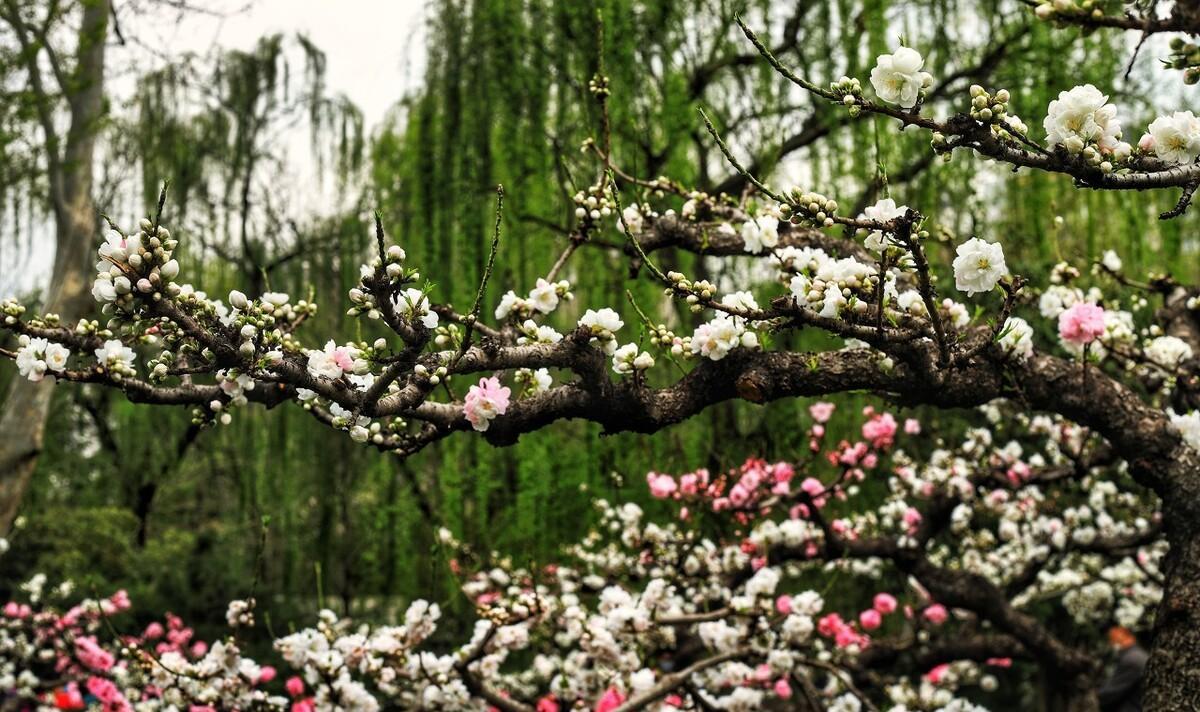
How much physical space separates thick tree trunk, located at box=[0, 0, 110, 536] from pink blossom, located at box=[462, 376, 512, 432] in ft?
10.3

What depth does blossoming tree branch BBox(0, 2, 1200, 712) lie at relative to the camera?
149 centimetres

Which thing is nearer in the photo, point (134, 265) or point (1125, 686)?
point (134, 265)

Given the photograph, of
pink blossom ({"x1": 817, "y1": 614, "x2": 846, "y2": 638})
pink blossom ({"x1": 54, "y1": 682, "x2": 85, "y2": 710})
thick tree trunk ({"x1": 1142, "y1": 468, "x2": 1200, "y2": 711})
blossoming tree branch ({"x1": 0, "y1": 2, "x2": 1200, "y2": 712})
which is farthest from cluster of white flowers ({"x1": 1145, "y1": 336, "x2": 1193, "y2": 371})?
pink blossom ({"x1": 54, "y1": 682, "x2": 85, "y2": 710})

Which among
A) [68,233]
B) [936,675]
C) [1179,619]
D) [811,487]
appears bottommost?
[936,675]

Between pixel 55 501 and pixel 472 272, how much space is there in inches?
260

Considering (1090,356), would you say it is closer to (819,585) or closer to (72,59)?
(819,585)

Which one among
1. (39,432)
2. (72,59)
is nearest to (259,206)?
(72,59)

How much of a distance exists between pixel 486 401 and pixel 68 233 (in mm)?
3612

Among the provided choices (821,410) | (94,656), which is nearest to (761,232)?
(821,410)

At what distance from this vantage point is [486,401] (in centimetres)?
187

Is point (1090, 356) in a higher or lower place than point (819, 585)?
higher

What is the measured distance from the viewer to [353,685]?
2.94 m

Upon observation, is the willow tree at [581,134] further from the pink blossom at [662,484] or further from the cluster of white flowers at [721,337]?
the cluster of white flowers at [721,337]

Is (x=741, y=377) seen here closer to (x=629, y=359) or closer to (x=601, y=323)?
(x=629, y=359)
